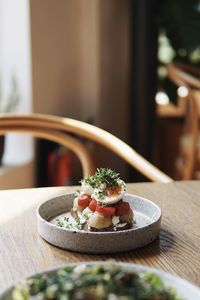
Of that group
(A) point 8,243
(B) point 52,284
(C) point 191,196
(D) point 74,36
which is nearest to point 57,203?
(A) point 8,243

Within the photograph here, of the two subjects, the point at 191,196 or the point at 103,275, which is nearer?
the point at 103,275

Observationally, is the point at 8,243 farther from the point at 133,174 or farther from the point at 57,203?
the point at 133,174

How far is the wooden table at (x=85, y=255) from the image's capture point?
2.84 feet

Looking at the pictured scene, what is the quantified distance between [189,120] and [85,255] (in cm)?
202

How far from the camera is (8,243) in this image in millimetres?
951

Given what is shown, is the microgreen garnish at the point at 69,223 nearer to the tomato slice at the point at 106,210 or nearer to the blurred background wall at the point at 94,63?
the tomato slice at the point at 106,210

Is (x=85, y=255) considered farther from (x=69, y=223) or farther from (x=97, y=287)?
(x=97, y=287)

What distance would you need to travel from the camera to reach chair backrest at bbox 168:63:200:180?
264 centimetres

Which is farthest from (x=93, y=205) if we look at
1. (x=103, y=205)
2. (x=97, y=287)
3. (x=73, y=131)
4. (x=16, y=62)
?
(x=16, y=62)

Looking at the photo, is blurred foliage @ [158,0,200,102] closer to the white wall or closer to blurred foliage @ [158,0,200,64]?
blurred foliage @ [158,0,200,64]

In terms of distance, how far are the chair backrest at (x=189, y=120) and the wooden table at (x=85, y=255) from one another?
4.78 feet

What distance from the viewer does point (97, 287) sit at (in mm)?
578

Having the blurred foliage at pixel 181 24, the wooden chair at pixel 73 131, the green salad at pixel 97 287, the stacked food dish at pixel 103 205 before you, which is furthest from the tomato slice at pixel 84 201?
the blurred foliage at pixel 181 24

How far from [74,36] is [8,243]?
2108 millimetres
